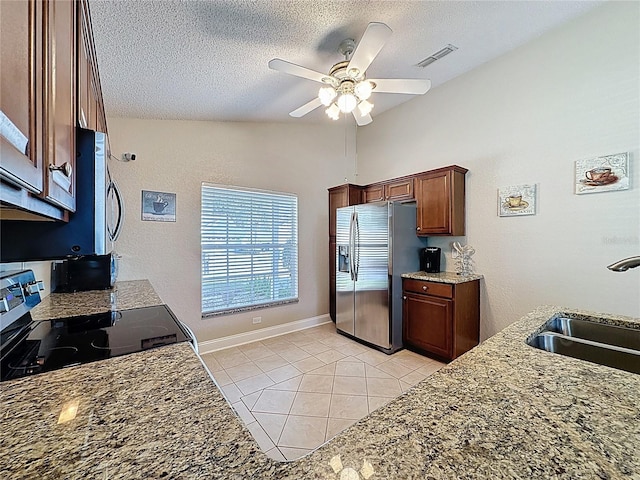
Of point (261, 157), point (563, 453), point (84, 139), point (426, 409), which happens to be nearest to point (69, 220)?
point (84, 139)

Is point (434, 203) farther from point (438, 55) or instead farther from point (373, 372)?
point (373, 372)

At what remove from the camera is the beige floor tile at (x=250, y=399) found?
2.28 m

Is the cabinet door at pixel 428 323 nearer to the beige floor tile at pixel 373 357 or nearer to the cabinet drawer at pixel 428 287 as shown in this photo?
the cabinet drawer at pixel 428 287

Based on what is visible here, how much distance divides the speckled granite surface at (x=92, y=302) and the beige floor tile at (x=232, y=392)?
3.64ft

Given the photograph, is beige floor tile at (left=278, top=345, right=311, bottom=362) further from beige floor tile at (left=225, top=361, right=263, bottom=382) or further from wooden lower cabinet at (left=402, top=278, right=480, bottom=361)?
wooden lower cabinet at (left=402, top=278, right=480, bottom=361)

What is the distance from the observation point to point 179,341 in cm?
108

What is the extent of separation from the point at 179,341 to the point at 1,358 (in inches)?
20.7

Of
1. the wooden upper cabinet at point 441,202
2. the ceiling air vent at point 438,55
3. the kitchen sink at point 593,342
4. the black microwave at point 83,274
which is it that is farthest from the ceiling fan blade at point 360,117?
the black microwave at point 83,274

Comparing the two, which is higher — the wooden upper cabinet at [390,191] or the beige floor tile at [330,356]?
the wooden upper cabinet at [390,191]

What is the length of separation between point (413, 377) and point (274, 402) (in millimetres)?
1361

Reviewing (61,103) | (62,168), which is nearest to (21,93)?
(62,168)

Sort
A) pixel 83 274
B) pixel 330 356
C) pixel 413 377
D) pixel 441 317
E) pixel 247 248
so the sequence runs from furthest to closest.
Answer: pixel 247 248
pixel 330 356
pixel 441 317
pixel 413 377
pixel 83 274

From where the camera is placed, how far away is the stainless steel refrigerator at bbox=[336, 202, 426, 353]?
3.22m

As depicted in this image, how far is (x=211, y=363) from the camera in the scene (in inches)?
118
